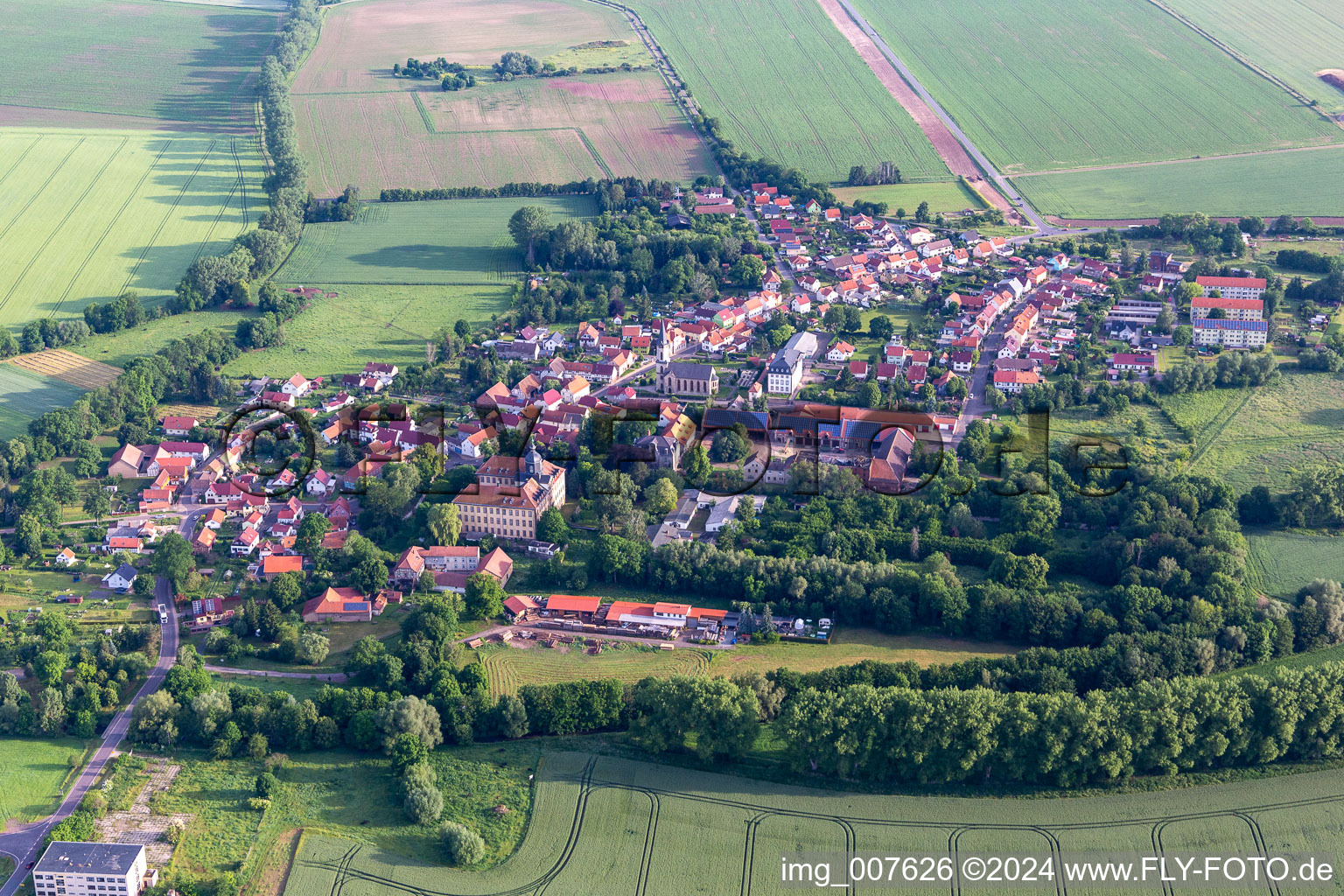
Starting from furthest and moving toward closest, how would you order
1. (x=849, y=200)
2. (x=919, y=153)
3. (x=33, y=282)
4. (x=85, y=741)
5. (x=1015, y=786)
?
1. (x=919, y=153)
2. (x=849, y=200)
3. (x=33, y=282)
4. (x=85, y=741)
5. (x=1015, y=786)

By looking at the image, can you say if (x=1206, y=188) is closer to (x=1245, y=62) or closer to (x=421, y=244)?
(x=1245, y=62)

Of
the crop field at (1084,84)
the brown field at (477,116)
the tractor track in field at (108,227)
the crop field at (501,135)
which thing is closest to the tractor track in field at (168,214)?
the tractor track in field at (108,227)

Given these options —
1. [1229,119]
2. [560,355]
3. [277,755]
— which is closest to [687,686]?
[277,755]

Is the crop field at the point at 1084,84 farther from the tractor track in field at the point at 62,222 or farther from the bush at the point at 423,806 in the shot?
the bush at the point at 423,806

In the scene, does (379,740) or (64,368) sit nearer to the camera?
(379,740)

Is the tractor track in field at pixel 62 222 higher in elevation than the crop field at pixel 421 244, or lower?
higher

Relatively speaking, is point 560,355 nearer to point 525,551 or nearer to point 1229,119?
point 525,551

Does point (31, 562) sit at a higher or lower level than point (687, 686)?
lower
